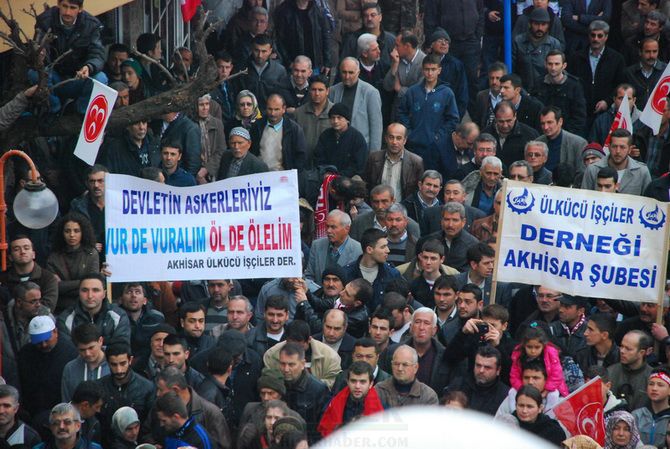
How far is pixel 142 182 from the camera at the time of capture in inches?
533

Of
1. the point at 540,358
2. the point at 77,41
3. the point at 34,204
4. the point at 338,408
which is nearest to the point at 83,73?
the point at 77,41

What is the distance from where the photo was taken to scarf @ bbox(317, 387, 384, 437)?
37.3ft

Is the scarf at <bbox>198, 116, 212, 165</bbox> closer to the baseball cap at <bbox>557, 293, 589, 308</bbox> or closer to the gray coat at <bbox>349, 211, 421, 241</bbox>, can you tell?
the gray coat at <bbox>349, 211, 421, 241</bbox>

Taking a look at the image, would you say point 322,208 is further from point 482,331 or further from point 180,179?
point 482,331

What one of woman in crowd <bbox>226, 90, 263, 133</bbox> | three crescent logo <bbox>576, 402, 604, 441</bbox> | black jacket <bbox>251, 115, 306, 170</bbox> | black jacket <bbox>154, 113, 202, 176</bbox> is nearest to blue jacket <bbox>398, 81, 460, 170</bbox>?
black jacket <bbox>251, 115, 306, 170</bbox>

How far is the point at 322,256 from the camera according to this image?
14.3m

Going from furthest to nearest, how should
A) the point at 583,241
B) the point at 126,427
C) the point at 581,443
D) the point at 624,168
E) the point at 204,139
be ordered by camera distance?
the point at 204,139 < the point at 624,168 < the point at 583,241 < the point at 126,427 < the point at 581,443

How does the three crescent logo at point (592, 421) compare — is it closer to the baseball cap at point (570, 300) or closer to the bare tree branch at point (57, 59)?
the baseball cap at point (570, 300)

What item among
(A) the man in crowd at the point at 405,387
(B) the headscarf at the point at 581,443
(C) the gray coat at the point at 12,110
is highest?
(C) the gray coat at the point at 12,110

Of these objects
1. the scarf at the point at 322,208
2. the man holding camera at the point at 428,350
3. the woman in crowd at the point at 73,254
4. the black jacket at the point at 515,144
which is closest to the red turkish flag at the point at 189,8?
the scarf at the point at 322,208

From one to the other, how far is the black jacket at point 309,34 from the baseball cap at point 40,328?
23.5 feet

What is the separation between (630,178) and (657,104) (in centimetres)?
97

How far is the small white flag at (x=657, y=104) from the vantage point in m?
15.7

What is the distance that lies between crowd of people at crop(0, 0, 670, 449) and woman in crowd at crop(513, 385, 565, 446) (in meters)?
0.02
